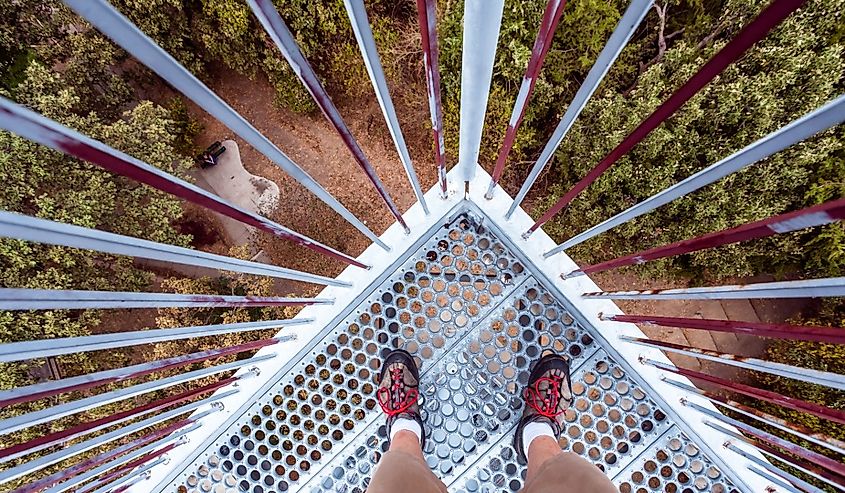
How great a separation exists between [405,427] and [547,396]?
0.97 meters

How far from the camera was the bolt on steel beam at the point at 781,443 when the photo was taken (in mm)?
2246

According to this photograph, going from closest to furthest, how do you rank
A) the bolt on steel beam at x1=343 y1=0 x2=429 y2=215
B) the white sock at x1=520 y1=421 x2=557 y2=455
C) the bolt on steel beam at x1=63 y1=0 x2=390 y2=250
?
the bolt on steel beam at x1=63 y1=0 x2=390 y2=250, the bolt on steel beam at x1=343 y1=0 x2=429 y2=215, the white sock at x1=520 y1=421 x2=557 y2=455

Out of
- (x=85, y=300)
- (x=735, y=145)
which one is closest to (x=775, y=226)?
(x=85, y=300)

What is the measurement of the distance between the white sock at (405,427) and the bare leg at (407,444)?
0.03 meters

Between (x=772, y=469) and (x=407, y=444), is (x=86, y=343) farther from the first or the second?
(x=772, y=469)

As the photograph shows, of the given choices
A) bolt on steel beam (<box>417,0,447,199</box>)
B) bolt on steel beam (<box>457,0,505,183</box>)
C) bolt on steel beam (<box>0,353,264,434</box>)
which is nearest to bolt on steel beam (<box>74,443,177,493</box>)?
bolt on steel beam (<box>0,353,264,434</box>)

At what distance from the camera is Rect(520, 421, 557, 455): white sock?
3361mm

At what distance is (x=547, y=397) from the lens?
3.49 metres

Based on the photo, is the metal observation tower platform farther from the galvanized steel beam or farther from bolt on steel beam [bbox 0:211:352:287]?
bolt on steel beam [bbox 0:211:352:287]

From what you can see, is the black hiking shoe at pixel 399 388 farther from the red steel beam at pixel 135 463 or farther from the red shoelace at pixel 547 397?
the red steel beam at pixel 135 463

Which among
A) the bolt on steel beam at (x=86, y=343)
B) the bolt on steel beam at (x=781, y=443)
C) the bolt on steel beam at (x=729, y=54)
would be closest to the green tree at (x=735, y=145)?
the bolt on steel beam at (x=781, y=443)

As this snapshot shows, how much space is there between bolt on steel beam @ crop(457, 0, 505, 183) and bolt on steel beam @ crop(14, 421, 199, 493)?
2580 mm

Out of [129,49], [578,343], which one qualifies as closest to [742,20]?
[578,343]

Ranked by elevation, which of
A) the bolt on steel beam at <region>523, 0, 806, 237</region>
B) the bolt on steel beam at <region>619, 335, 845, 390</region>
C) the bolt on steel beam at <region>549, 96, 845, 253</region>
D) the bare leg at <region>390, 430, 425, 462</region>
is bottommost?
the bolt on steel beam at <region>619, 335, 845, 390</region>
